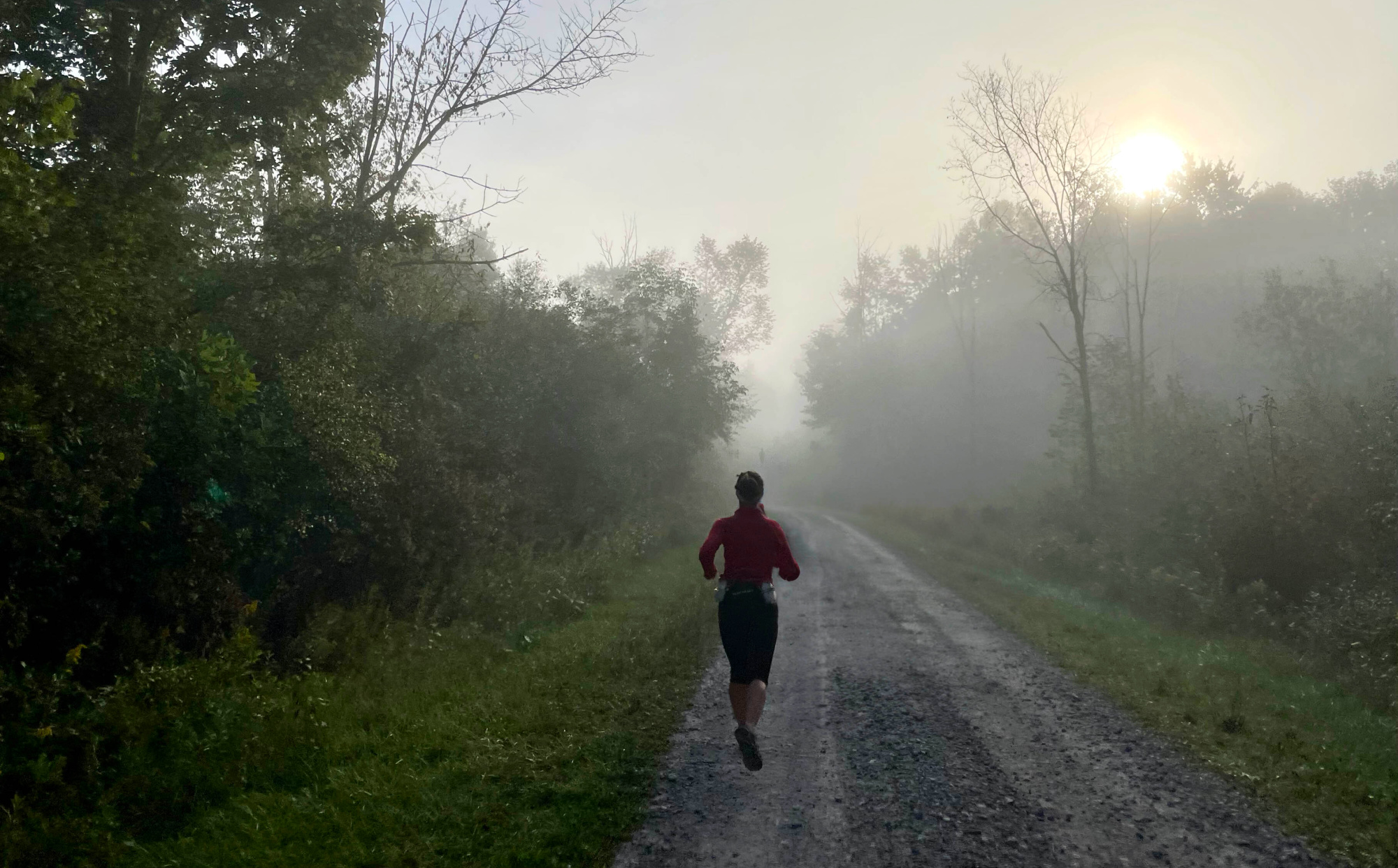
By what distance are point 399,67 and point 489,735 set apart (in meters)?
15.1

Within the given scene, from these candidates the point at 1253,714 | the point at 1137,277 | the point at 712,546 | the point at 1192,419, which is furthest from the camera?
the point at 1137,277

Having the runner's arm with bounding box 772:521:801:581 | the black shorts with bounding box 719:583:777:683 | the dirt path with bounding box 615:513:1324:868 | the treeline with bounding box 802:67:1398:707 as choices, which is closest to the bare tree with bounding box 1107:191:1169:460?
the treeline with bounding box 802:67:1398:707

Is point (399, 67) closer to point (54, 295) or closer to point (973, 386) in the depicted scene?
point (54, 295)

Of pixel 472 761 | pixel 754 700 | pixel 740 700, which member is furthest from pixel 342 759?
pixel 754 700

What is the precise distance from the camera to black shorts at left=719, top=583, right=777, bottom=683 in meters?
6.42

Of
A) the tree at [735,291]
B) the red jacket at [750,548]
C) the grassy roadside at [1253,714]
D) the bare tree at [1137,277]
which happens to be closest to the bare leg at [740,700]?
the red jacket at [750,548]

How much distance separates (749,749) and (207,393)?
20.7ft

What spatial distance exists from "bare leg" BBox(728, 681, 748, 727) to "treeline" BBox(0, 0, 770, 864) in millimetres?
3937

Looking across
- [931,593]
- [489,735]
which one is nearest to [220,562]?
[489,735]

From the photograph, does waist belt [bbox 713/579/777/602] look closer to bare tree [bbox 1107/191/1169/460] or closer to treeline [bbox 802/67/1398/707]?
treeline [bbox 802/67/1398/707]

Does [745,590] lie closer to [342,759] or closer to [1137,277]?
[342,759]

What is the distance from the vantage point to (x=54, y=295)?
18.6ft

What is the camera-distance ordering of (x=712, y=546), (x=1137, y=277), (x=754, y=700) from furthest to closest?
(x=1137, y=277)
(x=712, y=546)
(x=754, y=700)

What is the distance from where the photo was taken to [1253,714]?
7.65 meters
